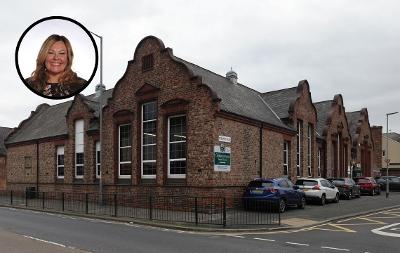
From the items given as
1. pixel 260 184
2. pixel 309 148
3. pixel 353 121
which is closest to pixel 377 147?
pixel 353 121

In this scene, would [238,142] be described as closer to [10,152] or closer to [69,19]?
[69,19]

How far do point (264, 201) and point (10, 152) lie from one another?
25841 mm

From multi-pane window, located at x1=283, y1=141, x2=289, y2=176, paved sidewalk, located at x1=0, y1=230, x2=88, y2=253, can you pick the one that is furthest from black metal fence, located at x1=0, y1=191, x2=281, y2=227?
multi-pane window, located at x1=283, y1=141, x2=289, y2=176

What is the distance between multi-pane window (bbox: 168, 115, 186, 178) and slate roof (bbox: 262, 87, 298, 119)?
9.81 metres

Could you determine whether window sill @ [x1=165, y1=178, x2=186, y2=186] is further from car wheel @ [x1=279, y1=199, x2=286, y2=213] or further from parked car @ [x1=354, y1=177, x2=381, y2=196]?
parked car @ [x1=354, y1=177, x2=381, y2=196]

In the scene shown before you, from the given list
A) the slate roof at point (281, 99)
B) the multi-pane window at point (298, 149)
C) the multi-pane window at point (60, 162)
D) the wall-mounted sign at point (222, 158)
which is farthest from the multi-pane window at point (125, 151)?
the multi-pane window at point (298, 149)

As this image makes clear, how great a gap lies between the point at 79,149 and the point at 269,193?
15151mm

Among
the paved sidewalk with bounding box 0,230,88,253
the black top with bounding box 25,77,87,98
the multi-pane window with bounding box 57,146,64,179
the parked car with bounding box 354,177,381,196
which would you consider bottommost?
the parked car with bounding box 354,177,381,196

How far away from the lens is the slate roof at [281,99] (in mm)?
31153

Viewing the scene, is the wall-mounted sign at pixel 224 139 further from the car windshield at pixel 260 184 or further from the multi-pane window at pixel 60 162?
the multi-pane window at pixel 60 162

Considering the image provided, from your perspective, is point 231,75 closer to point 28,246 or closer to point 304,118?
point 304,118

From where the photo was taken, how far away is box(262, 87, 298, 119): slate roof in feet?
102

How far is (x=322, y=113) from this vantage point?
131 feet

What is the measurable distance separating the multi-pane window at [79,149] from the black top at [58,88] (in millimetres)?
28757
